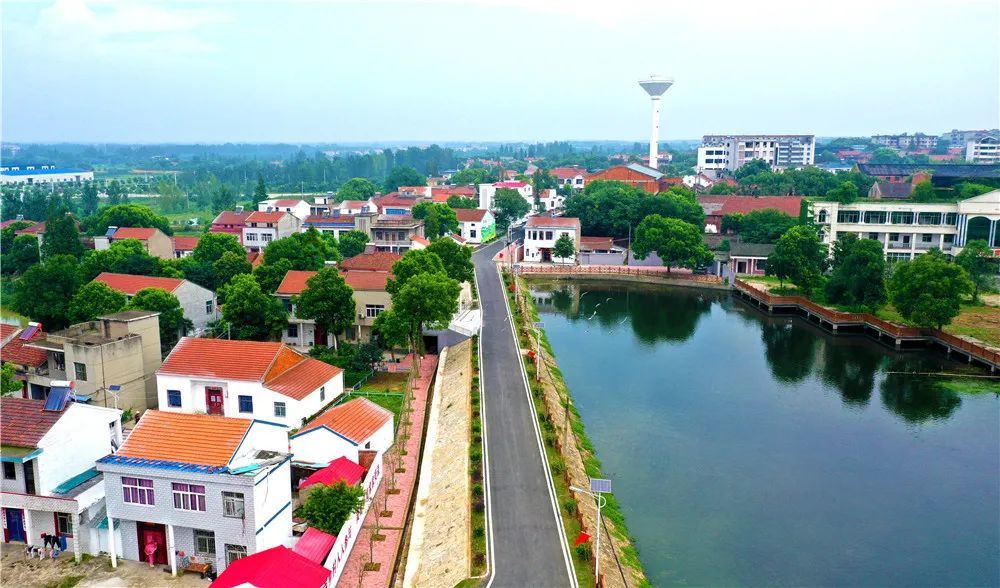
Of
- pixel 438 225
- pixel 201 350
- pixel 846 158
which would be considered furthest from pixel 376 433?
pixel 846 158

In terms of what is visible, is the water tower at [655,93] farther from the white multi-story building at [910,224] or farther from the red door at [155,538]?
the red door at [155,538]

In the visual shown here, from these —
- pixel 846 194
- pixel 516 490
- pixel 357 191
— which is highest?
pixel 846 194

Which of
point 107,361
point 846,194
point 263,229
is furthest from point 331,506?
point 846,194

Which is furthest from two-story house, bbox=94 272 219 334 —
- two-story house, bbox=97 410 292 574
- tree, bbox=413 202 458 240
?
tree, bbox=413 202 458 240

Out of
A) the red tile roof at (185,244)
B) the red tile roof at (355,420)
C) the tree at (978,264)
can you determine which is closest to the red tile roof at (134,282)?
the red tile roof at (355,420)

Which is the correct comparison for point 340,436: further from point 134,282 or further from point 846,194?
point 846,194

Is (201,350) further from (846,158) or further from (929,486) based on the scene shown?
(846,158)
